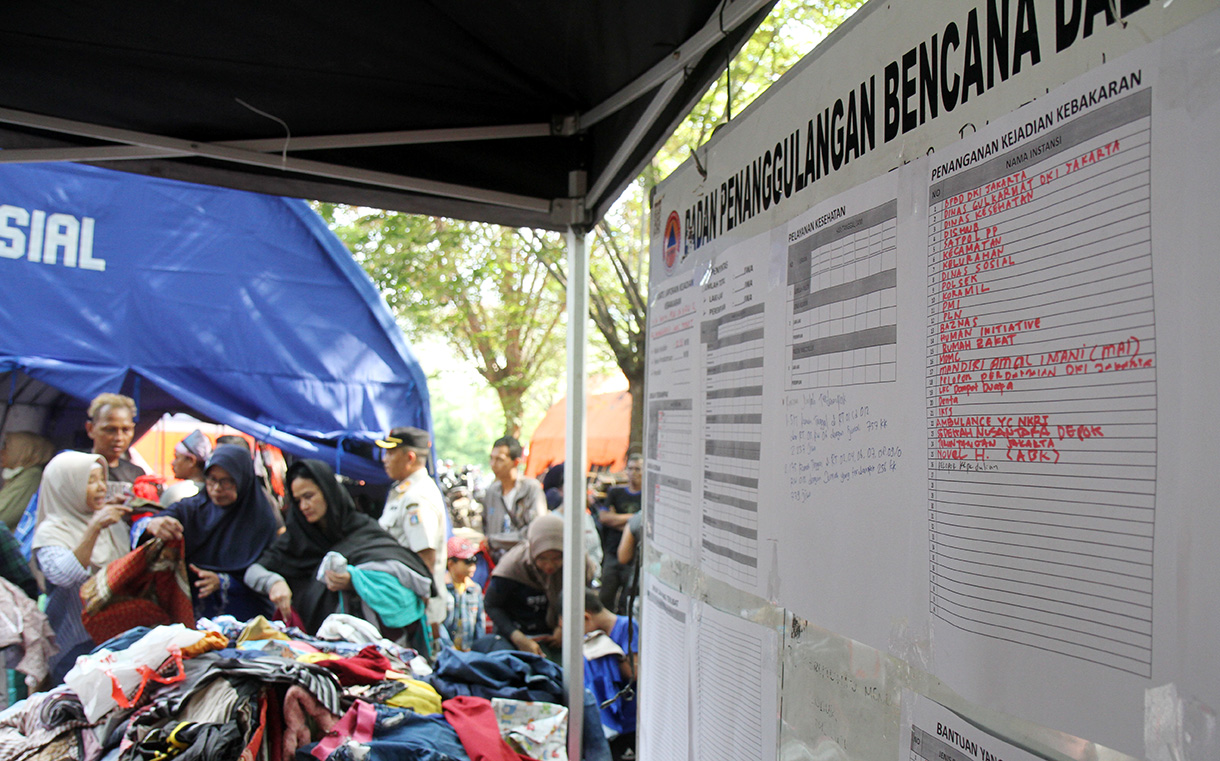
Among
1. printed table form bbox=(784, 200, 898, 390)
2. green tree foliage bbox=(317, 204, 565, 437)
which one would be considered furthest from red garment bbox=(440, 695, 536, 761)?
green tree foliage bbox=(317, 204, 565, 437)

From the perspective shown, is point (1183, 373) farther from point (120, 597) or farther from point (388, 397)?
point (388, 397)

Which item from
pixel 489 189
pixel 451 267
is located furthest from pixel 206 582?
pixel 451 267

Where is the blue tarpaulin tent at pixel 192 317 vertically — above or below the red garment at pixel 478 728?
above

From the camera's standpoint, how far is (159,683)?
2.58 m

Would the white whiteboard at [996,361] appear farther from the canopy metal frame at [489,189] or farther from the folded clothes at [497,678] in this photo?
the folded clothes at [497,678]

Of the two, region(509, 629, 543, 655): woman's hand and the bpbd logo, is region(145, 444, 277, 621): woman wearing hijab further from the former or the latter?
the bpbd logo

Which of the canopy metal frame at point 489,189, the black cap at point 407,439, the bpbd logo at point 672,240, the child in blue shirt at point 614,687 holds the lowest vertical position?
the child in blue shirt at point 614,687

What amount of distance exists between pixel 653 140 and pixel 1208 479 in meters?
1.91

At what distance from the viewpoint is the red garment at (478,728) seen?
8.90 ft

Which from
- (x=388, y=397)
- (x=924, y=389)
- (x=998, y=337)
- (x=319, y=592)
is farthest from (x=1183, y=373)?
(x=388, y=397)

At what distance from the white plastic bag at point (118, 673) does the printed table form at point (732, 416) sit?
1967 mm

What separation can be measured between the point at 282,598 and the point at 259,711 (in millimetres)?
2242

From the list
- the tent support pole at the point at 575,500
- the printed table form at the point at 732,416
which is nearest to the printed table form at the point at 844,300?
the printed table form at the point at 732,416

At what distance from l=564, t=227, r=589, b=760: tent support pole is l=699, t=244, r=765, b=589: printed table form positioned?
1326 mm
